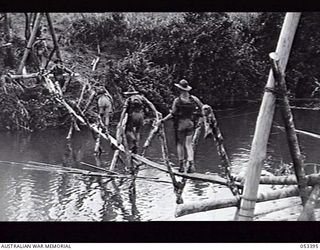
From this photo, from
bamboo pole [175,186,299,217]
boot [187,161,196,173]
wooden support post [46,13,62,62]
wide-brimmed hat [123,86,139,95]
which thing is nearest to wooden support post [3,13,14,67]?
wooden support post [46,13,62,62]

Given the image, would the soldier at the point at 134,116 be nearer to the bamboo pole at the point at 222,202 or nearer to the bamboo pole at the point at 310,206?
the bamboo pole at the point at 222,202

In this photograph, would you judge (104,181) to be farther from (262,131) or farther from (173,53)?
(262,131)

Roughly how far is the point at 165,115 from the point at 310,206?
996mm

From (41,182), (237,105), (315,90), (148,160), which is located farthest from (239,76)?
(41,182)

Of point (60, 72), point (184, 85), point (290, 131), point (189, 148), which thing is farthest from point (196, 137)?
point (60, 72)

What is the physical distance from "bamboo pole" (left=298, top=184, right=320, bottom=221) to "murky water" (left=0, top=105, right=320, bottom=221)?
0.21 meters

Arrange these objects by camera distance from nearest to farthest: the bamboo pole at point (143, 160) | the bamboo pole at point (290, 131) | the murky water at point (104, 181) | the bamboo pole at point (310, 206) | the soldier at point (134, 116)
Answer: the bamboo pole at point (290, 131)
the bamboo pole at point (310, 206)
the murky water at point (104, 181)
the bamboo pole at point (143, 160)
the soldier at point (134, 116)

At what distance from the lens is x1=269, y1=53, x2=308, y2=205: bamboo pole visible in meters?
3.21

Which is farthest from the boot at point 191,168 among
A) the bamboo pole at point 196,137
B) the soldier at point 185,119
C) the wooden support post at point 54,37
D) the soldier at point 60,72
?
the wooden support post at point 54,37

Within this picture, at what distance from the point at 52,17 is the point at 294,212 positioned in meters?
1.74

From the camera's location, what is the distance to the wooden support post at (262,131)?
3250 mm

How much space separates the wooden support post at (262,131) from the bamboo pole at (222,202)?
0.07m

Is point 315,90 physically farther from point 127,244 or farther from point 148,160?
point 127,244

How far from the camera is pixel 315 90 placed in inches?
138
